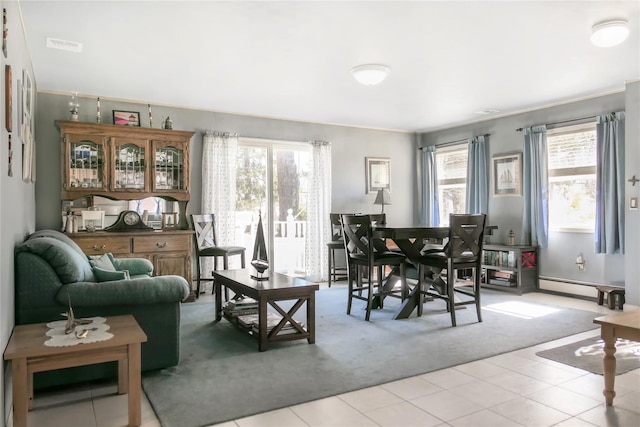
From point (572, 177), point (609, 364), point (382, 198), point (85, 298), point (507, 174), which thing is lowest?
point (609, 364)

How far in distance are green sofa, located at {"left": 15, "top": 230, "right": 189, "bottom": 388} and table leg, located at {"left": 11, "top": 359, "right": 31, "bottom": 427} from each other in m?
0.61

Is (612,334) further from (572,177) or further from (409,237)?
(572,177)

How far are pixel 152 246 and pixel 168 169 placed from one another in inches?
39.7

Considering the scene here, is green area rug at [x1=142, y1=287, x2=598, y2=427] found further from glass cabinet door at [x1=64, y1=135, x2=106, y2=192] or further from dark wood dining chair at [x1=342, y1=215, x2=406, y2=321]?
glass cabinet door at [x1=64, y1=135, x2=106, y2=192]

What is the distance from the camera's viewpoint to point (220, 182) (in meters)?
5.96

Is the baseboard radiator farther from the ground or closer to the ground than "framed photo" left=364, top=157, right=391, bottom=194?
closer to the ground

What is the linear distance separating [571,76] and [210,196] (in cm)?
439

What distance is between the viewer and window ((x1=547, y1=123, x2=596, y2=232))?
5387mm

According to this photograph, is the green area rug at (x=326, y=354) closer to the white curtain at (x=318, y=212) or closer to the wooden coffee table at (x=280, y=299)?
the wooden coffee table at (x=280, y=299)

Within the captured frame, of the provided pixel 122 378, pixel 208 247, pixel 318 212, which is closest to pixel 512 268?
pixel 318 212

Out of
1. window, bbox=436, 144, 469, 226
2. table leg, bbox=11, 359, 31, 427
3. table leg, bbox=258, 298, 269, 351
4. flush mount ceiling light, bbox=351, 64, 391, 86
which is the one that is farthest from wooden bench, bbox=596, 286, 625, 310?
table leg, bbox=11, 359, 31, 427

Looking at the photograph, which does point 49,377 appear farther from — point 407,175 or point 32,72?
point 407,175

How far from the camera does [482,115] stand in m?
6.39

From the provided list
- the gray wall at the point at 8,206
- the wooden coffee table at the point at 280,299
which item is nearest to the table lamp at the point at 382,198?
the wooden coffee table at the point at 280,299
